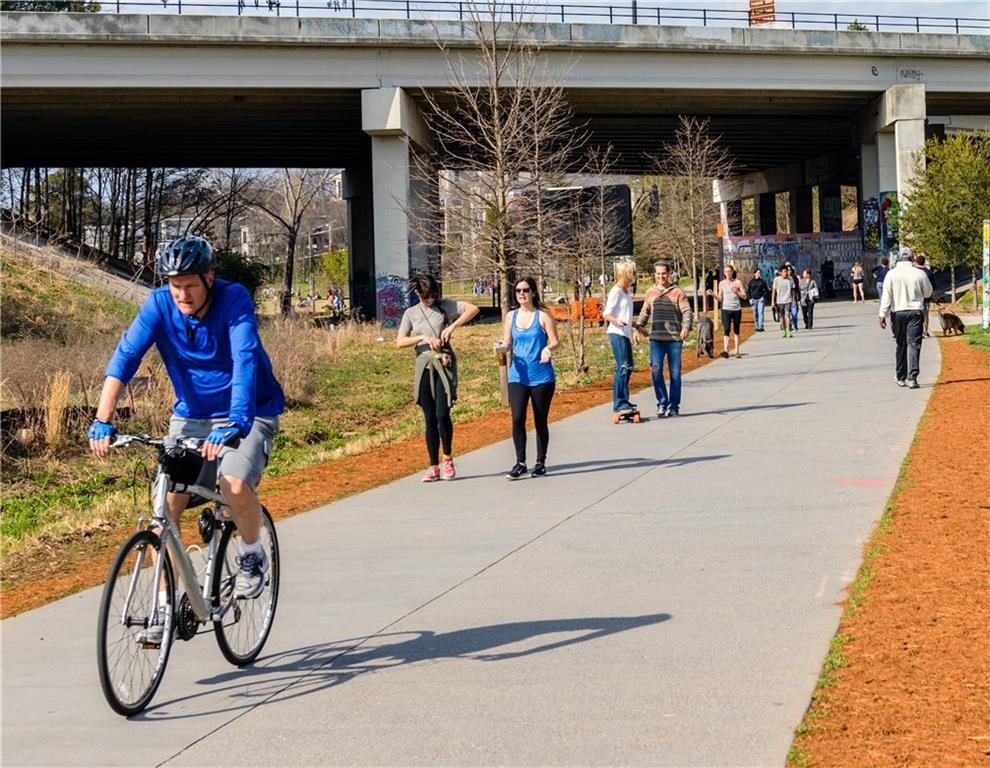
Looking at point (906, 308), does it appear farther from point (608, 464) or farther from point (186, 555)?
point (186, 555)

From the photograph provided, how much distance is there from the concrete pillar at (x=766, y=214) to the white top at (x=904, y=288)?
59.7m

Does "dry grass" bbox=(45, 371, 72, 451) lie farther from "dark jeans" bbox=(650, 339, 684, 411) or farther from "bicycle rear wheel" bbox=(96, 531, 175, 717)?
"bicycle rear wheel" bbox=(96, 531, 175, 717)

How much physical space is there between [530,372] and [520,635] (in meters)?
5.68

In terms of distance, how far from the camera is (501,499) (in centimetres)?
1080

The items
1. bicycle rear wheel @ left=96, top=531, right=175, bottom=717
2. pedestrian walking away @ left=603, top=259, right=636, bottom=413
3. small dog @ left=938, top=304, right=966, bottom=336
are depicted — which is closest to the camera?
bicycle rear wheel @ left=96, top=531, right=175, bottom=717

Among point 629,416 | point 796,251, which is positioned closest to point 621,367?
point 629,416

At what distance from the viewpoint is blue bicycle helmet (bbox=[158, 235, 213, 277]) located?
5480 millimetres

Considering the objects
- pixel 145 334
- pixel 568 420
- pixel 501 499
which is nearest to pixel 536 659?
pixel 145 334

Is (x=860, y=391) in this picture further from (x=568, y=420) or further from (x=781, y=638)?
(x=781, y=638)

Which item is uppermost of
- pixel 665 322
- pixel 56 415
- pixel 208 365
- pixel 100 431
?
pixel 665 322

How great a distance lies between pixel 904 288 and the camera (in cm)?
1825

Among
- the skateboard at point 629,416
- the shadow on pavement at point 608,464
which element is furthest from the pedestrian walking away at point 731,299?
the shadow on pavement at point 608,464

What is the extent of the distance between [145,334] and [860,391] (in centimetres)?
1437

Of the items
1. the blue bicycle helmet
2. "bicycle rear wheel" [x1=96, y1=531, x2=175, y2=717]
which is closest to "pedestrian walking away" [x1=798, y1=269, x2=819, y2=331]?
the blue bicycle helmet
